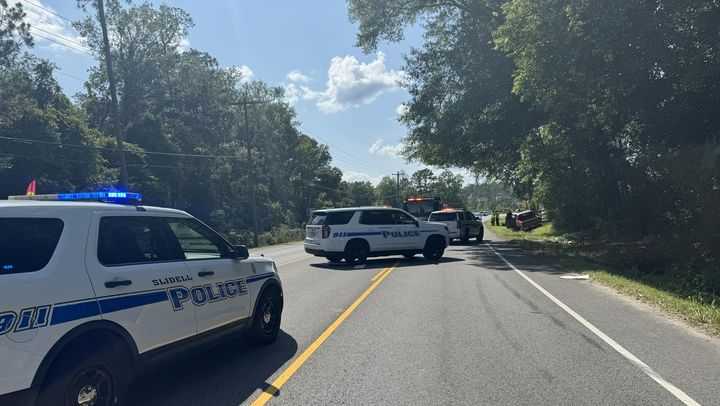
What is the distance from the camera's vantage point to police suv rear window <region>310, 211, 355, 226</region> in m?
17.3

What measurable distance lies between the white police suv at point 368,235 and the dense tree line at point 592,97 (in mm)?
6062

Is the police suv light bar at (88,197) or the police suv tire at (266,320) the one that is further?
the police suv tire at (266,320)

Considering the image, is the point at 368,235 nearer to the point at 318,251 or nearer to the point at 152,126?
the point at 318,251

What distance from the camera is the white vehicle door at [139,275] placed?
4.30 meters

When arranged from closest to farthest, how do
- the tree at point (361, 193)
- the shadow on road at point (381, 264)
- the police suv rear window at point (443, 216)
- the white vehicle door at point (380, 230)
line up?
the shadow on road at point (381, 264) < the white vehicle door at point (380, 230) < the police suv rear window at point (443, 216) < the tree at point (361, 193)

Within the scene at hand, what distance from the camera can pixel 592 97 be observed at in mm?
16859

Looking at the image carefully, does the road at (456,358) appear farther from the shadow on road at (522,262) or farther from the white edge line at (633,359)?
the shadow on road at (522,262)

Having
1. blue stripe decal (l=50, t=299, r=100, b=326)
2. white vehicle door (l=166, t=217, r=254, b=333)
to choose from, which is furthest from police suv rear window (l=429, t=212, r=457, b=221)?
blue stripe decal (l=50, t=299, r=100, b=326)

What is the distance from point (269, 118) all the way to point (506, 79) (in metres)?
57.8

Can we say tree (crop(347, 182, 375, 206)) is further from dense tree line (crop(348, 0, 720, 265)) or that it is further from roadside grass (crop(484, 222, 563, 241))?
dense tree line (crop(348, 0, 720, 265))

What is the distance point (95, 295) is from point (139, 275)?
54cm

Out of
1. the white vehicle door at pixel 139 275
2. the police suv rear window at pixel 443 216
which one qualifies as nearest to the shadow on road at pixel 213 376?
the white vehicle door at pixel 139 275

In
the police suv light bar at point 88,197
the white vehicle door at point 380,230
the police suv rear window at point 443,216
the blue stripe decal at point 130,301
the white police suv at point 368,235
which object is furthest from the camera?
the police suv rear window at point 443,216

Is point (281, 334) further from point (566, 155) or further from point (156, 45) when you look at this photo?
point (156, 45)
